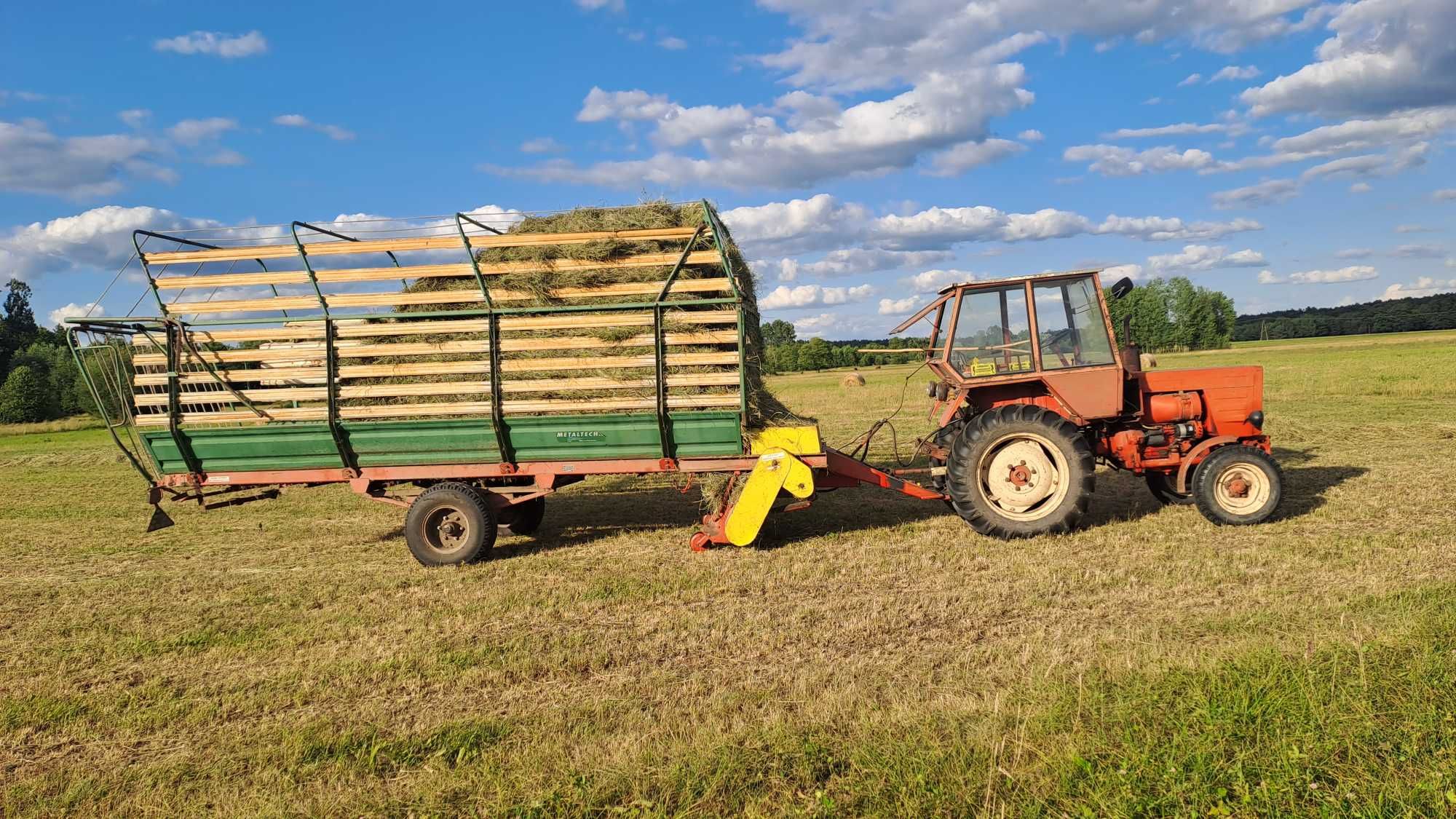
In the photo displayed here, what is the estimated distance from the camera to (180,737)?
417 centimetres

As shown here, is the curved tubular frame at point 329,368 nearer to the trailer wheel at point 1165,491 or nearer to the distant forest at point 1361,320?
the trailer wheel at point 1165,491

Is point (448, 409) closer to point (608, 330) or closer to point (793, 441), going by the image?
point (608, 330)

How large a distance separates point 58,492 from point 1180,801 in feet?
58.2

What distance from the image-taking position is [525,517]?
9.04m

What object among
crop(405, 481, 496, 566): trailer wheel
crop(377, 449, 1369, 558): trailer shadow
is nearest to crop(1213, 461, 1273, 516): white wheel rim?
crop(377, 449, 1369, 558): trailer shadow

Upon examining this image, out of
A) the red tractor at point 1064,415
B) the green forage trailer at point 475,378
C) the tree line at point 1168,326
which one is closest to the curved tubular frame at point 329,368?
the green forage trailer at point 475,378

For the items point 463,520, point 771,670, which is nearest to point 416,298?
point 463,520

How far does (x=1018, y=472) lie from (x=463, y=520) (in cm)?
500

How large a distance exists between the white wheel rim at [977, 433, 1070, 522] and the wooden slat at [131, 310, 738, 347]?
272 centimetres

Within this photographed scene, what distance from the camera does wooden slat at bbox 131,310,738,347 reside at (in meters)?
7.23

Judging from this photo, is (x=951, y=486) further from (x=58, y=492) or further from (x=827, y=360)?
(x=827, y=360)

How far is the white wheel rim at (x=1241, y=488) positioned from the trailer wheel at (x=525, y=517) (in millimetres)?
6530

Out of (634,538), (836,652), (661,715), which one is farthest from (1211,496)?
(661,715)

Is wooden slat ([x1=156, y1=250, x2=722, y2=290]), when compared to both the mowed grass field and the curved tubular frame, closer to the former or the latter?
the curved tubular frame
